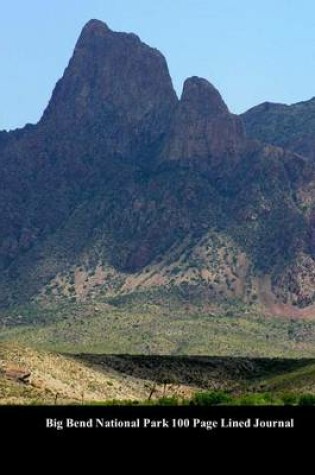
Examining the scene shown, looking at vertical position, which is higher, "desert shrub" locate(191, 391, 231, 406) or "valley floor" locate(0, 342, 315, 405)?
"valley floor" locate(0, 342, 315, 405)

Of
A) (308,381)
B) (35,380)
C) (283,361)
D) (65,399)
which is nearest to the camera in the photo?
(65,399)

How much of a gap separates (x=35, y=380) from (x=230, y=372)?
161 feet

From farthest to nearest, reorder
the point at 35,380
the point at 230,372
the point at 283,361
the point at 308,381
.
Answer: the point at 283,361 → the point at 230,372 → the point at 308,381 → the point at 35,380

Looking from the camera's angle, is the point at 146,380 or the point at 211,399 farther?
the point at 146,380

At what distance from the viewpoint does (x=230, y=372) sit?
139875 millimetres

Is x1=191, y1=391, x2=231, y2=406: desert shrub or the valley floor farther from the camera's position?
the valley floor

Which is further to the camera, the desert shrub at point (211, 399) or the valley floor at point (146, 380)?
the valley floor at point (146, 380)

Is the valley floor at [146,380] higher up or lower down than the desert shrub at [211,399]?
higher up

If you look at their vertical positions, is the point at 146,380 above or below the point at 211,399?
above
